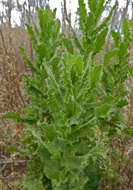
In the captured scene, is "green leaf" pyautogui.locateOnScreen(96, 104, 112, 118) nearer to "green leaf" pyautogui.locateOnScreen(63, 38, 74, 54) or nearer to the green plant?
the green plant

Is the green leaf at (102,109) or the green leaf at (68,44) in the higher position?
the green leaf at (68,44)

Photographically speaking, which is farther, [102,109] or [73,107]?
[102,109]

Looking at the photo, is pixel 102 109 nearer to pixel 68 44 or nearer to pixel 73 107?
pixel 73 107

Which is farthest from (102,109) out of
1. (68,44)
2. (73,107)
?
(68,44)

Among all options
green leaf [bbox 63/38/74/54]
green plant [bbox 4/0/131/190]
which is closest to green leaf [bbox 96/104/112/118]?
green plant [bbox 4/0/131/190]

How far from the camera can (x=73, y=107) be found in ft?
3.84

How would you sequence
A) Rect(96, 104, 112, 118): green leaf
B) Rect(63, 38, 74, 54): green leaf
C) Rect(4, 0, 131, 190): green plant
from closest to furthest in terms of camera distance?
Rect(4, 0, 131, 190): green plant → Rect(96, 104, 112, 118): green leaf → Rect(63, 38, 74, 54): green leaf

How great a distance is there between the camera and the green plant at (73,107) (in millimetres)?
1202

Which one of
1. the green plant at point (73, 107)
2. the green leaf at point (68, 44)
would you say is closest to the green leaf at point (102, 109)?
the green plant at point (73, 107)

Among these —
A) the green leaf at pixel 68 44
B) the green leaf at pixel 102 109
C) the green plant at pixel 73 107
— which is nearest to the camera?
the green plant at pixel 73 107

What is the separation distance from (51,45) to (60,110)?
850 mm

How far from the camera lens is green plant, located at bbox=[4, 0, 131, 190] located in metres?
1.20

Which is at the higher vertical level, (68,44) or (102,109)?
(68,44)

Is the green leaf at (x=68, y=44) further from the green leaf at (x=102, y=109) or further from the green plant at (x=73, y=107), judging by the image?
the green leaf at (x=102, y=109)
